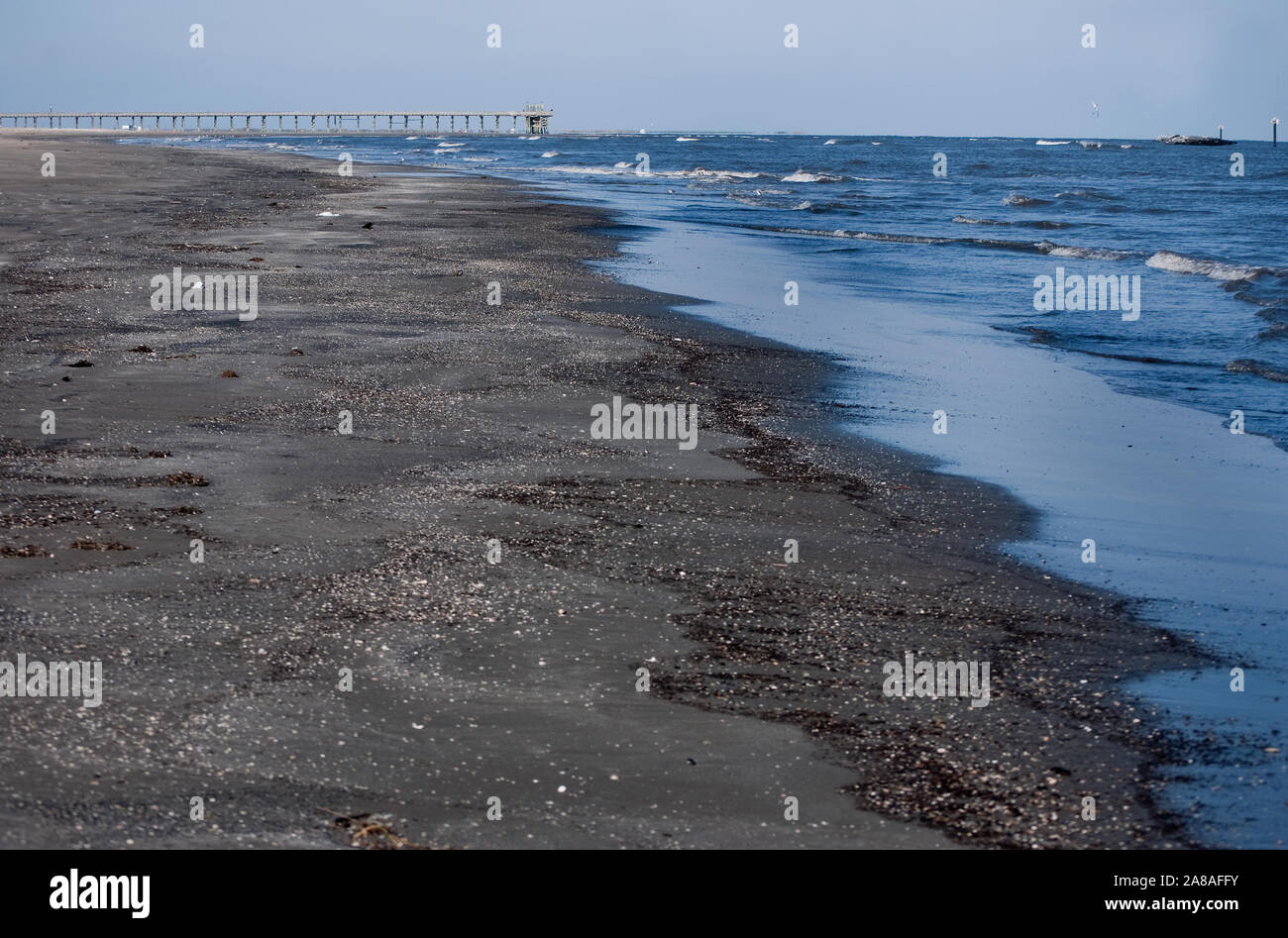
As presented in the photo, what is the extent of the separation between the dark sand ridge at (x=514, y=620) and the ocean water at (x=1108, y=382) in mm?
318

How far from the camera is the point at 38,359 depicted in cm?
1074

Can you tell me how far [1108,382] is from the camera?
12586 mm

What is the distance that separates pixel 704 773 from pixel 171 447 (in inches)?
200

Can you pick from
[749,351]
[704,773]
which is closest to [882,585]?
[704,773]

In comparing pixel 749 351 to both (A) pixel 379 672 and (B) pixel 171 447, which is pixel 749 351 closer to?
(B) pixel 171 447

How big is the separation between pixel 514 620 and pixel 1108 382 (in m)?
8.61

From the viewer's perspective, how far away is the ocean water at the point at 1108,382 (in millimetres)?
5520
